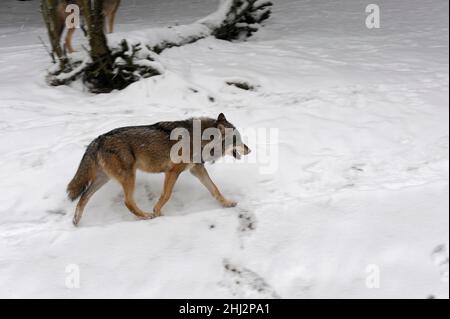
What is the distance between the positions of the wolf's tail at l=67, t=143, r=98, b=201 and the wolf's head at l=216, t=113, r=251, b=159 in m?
1.34

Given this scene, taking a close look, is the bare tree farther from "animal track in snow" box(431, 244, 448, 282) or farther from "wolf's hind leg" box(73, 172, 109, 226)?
"animal track in snow" box(431, 244, 448, 282)

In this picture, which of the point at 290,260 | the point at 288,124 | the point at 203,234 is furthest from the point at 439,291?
the point at 288,124

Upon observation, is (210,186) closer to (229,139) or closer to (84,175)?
(229,139)

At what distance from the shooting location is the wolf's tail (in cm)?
459

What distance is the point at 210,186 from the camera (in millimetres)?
4844

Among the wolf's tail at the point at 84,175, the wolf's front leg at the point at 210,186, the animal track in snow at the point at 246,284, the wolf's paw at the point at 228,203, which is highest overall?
the wolf's tail at the point at 84,175

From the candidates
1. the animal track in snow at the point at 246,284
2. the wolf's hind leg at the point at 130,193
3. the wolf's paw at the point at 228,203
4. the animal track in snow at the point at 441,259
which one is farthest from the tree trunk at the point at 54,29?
the animal track in snow at the point at 441,259

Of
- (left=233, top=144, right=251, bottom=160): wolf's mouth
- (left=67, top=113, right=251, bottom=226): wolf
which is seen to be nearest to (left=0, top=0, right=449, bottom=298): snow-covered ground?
(left=67, top=113, right=251, bottom=226): wolf

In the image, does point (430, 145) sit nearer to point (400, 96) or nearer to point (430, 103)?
point (430, 103)

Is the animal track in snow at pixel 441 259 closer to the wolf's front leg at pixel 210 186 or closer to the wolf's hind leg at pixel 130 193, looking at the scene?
Answer: the wolf's front leg at pixel 210 186

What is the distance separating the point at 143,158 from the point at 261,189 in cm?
133

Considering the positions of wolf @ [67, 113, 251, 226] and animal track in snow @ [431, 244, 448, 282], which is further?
wolf @ [67, 113, 251, 226]

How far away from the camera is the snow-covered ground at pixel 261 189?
11.9 feet

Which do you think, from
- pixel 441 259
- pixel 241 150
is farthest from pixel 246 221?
pixel 441 259
